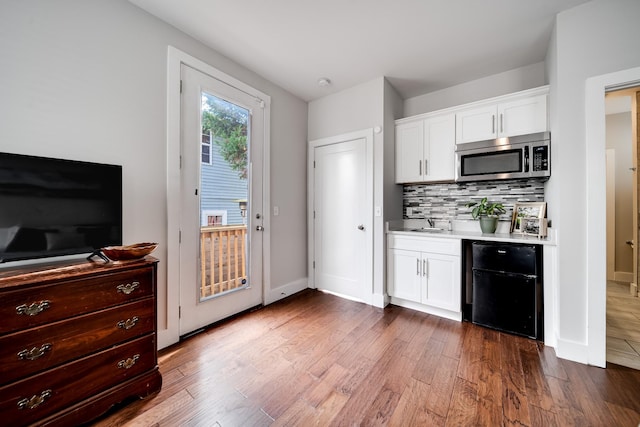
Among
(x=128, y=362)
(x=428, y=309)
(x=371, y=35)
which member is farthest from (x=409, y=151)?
(x=128, y=362)

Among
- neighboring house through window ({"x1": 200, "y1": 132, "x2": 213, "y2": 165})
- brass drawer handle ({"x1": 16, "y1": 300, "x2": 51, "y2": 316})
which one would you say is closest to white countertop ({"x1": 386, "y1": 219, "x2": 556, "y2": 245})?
neighboring house through window ({"x1": 200, "y1": 132, "x2": 213, "y2": 165})

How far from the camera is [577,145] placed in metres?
1.92

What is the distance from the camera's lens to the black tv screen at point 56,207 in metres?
1.33

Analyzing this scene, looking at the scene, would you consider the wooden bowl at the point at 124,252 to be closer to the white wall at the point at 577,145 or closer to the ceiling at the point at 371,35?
the ceiling at the point at 371,35

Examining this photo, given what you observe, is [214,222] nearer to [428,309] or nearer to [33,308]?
[33,308]

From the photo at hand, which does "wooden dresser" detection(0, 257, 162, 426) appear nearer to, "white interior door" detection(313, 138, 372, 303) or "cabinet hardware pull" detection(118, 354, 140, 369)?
"cabinet hardware pull" detection(118, 354, 140, 369)

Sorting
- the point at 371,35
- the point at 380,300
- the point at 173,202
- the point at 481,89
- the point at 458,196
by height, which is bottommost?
the point at 380,300

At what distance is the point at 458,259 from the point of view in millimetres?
2561

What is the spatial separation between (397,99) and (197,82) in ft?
8.02

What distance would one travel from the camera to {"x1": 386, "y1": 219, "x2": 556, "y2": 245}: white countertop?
2.25 m

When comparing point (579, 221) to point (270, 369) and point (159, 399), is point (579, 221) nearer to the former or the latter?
point (270, 369)

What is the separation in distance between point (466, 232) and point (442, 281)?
2.36ft

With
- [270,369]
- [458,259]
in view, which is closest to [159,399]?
[270,369]

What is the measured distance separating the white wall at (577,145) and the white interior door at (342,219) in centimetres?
172
